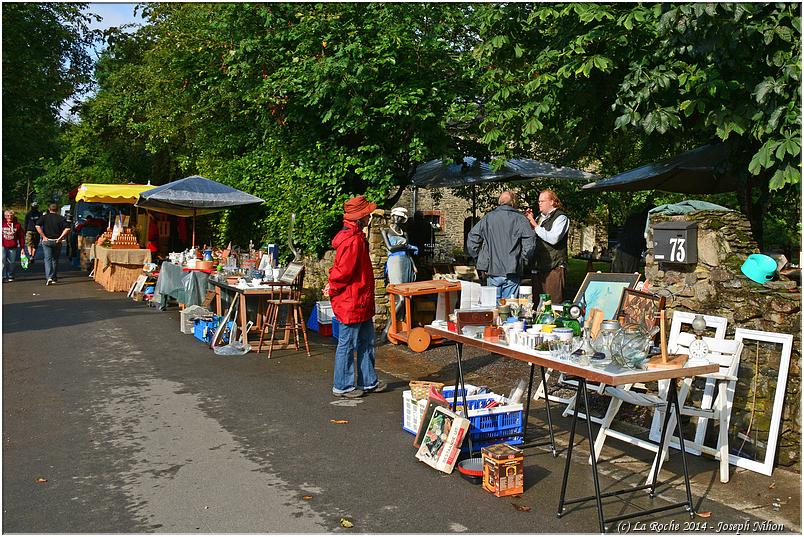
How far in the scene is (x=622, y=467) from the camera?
5730mm

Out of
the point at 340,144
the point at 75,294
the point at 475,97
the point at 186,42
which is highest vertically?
the point at 186,42

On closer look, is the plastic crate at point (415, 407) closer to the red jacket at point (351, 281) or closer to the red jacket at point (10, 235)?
the red jacket at point (351, 281)

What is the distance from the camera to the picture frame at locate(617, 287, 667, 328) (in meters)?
5.59

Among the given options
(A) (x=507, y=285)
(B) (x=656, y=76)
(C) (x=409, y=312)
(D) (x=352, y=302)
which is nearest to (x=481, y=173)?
(C) (x=409, y=312)

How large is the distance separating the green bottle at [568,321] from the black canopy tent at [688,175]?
4.90m

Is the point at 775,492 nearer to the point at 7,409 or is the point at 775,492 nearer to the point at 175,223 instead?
the point at 7,409

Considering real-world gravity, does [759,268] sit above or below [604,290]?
above

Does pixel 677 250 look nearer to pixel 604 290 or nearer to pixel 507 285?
pixel 604 290

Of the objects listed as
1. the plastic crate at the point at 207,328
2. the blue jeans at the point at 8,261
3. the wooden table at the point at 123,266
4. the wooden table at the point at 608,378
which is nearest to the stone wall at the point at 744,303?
the wooden table at the point at 608,378

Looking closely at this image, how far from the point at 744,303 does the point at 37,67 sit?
2188 centimetres

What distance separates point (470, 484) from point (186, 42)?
13.3 m

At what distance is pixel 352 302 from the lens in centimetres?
780

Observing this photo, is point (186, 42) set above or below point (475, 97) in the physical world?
above

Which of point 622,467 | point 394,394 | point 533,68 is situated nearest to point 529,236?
point 533,68
